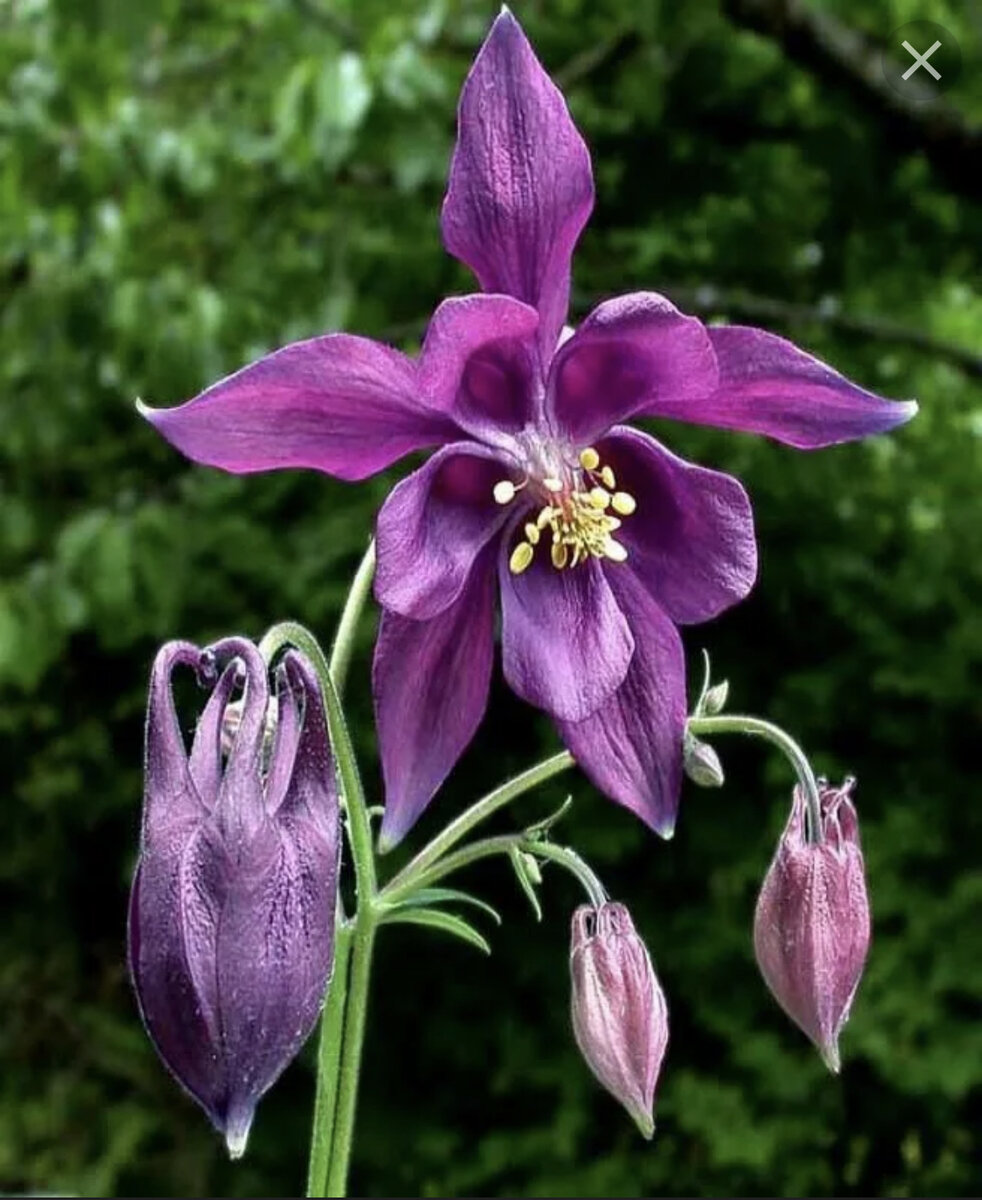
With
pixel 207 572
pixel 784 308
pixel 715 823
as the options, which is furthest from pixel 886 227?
pixel 207 572

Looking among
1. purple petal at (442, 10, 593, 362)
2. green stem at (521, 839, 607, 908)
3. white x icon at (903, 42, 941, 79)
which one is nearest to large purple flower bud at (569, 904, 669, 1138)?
green stem at (521, 839, 607, 908)

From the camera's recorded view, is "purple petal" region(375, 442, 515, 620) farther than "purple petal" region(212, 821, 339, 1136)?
Yes

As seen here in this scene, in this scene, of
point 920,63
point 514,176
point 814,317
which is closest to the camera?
point 514,176

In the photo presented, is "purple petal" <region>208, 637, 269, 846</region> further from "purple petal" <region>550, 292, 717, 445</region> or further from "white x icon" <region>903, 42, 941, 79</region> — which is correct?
"white x icon" <region>903, 42, 941, 79</region>

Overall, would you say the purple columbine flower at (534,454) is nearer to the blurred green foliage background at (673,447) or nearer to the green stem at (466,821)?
the green stem at (466,821)

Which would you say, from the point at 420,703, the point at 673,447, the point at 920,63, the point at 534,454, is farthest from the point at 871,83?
the point at 420,703

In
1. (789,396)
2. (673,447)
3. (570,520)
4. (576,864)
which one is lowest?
(673,447)

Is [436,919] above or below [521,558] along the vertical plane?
below

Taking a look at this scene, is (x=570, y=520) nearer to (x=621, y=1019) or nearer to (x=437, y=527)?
(x=437, y=527)
